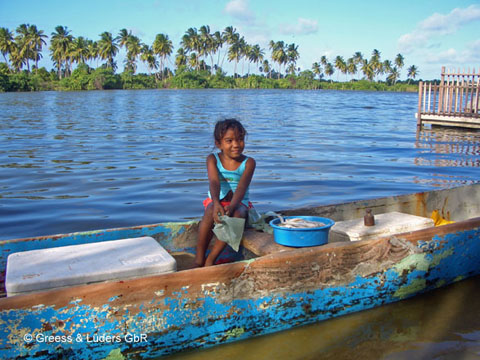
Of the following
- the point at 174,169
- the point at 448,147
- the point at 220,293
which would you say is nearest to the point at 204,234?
the point at 220,293

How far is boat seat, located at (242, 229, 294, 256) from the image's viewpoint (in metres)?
3.98

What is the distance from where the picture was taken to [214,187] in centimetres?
426

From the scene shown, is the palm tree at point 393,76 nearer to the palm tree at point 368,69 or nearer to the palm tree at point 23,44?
the palm tree at point 368,69

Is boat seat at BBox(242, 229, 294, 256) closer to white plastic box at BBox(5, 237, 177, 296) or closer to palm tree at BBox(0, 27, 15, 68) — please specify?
white plastic box at BBox(5, 237, 177, 296)

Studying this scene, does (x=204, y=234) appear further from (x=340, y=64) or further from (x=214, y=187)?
(x=340, y=64)

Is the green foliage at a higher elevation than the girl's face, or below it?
higher

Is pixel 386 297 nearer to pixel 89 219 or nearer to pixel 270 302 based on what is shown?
pixel 270 302

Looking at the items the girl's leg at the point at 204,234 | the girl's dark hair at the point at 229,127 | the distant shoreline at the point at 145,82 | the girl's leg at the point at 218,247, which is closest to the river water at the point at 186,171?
the girl's leg at the point at 218,247

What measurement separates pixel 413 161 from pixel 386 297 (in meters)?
8.74

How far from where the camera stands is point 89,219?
6.93 m

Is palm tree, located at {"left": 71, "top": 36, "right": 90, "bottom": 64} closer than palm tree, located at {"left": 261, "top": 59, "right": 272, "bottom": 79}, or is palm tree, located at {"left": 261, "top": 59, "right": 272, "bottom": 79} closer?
palm tree, located at {"left": 71, "top": 36, "right": 90, "bottom": 64}

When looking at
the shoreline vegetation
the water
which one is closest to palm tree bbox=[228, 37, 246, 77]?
the shoreline vegetation

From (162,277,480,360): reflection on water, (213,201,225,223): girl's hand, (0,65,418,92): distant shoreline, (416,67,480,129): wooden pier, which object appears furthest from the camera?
(0,65,418,92): distant shoreline

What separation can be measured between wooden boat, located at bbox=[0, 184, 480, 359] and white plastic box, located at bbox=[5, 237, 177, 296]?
229 mm
